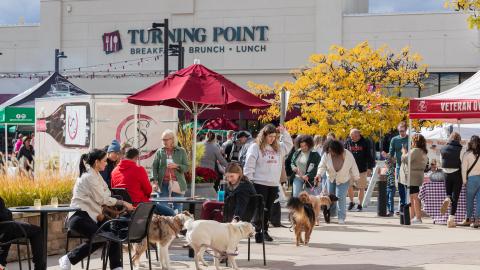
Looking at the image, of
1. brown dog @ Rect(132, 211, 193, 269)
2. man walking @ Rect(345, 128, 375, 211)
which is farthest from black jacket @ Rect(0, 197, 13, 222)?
man walking @ Rect(345, 128, 375, 211)

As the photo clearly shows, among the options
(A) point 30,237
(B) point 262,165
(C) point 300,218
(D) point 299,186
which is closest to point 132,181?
(A) point 30,237

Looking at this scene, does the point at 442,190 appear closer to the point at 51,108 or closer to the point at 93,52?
the point at 51,108

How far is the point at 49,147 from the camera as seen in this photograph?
2372 cm

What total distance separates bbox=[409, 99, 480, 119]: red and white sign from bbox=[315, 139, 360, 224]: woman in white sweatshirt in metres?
1.61

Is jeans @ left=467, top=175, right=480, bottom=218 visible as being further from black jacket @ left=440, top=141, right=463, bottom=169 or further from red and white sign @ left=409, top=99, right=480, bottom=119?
red and white sign @ left=409, top=99, right=480, bottom=119

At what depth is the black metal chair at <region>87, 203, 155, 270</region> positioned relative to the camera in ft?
33.6

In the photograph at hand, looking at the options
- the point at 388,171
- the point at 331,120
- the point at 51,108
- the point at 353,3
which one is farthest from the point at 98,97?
the point at 353,3

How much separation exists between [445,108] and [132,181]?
7804mm

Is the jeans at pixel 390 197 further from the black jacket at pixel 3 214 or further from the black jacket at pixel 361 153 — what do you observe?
the black jacket at pixel 3 214

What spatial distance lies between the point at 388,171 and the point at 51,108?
28.0ft

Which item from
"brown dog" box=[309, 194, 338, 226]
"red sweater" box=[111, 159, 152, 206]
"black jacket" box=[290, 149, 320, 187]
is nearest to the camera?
"red sweater" box=[111, 159, 152, 206]

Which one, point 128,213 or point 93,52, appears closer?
point 128,213

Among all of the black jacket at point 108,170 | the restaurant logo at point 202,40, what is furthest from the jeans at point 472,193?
the restaurant logo at point 202,40

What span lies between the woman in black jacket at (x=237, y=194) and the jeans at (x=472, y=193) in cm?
660
